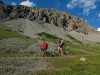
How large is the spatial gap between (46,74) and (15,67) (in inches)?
210

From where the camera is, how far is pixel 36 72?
34281 millimetres

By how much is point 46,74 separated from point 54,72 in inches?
73.0

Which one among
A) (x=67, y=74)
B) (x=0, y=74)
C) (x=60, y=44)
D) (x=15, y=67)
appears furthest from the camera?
(x=60, y=44)

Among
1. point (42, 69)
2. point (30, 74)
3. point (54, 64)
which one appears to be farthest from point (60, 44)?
point (30, 74)

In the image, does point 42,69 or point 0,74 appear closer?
point 0,74

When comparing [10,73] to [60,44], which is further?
[60,44]

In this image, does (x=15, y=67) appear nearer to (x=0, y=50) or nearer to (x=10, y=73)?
(x=10, y=73)

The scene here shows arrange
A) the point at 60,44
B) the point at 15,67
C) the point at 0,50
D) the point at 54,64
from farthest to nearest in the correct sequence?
the point at 0,50 < the point at 60,44 < the point at 54,64 < the point at 15,67

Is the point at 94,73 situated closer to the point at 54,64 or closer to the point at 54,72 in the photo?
the point at 54,72

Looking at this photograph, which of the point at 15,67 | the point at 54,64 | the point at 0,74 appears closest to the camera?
the point at 0,74

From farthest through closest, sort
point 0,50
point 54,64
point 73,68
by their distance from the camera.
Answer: point 0,50 → point 54,64 → point 73,68

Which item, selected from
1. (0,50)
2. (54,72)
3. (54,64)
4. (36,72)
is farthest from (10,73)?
(0,50)

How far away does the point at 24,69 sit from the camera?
35.6 m

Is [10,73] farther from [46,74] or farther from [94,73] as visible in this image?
[94,73]
